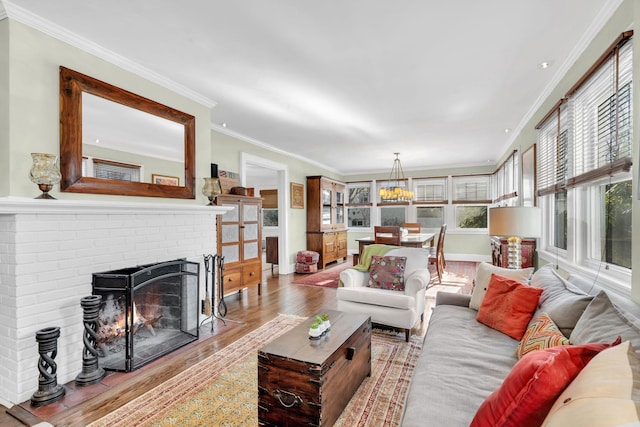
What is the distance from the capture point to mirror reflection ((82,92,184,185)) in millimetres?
2536

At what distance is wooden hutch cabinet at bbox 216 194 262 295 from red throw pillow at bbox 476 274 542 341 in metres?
3.05

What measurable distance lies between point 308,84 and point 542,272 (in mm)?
2592

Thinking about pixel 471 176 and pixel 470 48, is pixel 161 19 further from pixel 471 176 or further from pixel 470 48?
pixel 471 176

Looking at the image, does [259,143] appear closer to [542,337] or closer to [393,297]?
[393,297]

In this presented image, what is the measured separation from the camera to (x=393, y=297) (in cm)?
306

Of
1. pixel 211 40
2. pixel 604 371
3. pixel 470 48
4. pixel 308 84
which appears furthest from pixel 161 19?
pixel 604 371

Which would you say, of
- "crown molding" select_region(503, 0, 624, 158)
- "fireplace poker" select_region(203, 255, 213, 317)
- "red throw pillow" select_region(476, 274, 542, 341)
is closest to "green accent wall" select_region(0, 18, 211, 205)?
"fireplace poker" select_region(203, 255, 213, 317)

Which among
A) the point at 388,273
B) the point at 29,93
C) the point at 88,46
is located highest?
the point at 88,46

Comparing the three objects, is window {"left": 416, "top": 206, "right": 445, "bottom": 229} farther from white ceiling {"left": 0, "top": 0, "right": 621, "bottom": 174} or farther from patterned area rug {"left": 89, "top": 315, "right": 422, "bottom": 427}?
patterned area rug {"left": 89, "top": 315, "right": 422, "bottom": 427}

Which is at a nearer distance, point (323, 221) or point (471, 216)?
point (323, 221)

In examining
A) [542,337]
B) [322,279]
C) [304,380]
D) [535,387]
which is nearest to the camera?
[535,387]

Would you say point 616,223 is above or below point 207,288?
above

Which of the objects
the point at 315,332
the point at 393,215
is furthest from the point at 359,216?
Result: the point at 315,332

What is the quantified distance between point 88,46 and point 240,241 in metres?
2.70
